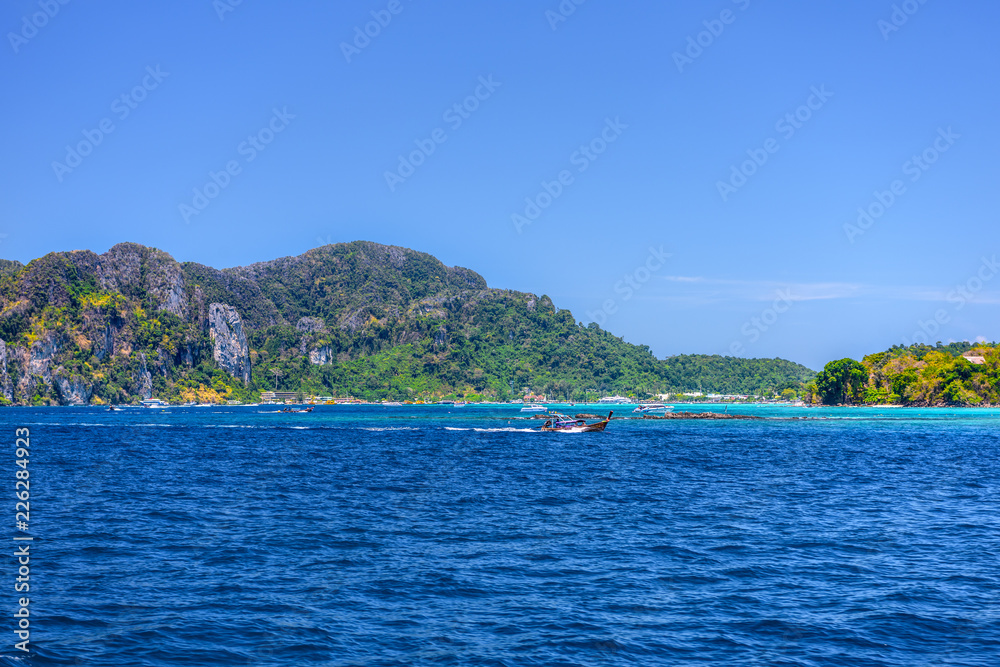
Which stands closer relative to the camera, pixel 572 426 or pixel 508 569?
pixel 508 569

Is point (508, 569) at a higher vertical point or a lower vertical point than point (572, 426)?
lower

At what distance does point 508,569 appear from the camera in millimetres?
26969

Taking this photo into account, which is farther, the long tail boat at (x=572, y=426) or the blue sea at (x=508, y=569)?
the long tail boat at (x=572, y=426)

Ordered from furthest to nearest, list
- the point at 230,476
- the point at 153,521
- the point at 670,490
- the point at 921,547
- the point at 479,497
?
the point at 230,476, the point at 670,490, the point at 479,497, the point at 153,521, the point at 921,547

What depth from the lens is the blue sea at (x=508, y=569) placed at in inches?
761

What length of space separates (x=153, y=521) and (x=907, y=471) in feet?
182

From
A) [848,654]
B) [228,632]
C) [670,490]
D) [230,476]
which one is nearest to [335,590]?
[228,632]

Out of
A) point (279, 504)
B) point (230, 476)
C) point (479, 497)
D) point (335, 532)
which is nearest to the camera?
point (335, 532)

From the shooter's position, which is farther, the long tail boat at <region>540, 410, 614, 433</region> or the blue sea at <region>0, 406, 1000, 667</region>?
the long tail boat at <region>540, 410, 614, 433</region>

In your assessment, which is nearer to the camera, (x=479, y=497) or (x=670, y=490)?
(x=479, y=497)

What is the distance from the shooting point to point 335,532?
33656 millimetres

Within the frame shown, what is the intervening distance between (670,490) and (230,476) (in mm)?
32106

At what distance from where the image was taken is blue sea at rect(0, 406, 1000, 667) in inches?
761

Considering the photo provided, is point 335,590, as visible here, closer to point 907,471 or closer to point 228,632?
point 228,632
